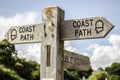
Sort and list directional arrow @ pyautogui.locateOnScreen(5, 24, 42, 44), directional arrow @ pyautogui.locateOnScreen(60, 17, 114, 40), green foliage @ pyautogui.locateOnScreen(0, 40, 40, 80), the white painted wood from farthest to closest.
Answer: green foliage @ pyautogui.locateOnScreen(0, 40, 40, 80)
directional arrow @ pyautogui.locateOnScreen(5, 24, 42, 44)
the white painted wood
directional arrow @ pyautogui.locateOnScreen(60, 17, 114, 40)

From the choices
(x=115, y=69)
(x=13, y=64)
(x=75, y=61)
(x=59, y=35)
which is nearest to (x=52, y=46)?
(x=59, y=35)

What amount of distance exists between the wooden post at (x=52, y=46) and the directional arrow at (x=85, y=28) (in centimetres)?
12

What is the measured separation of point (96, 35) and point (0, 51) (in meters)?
30.6

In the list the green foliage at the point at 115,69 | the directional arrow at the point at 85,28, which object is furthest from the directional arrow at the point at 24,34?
the green foliage at the point at 115,69

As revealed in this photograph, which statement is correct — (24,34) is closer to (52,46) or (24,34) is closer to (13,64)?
(52,46)

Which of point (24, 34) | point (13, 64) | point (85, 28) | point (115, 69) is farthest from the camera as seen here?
point (115, 69)

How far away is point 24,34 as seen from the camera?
5688mm

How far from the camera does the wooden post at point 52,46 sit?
5.14 m

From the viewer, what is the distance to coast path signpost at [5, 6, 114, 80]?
16.7ft

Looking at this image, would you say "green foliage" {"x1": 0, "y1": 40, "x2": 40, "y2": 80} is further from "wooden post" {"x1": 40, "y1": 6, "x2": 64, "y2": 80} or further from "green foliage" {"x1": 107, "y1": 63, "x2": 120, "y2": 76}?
"green foliage" {"x1": 107, "y1": 63, "x2": 120, "y2": 76}

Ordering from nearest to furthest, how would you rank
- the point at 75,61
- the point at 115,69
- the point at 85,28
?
1. the point at 85,28
2. the point at 75,61
3. the point at 115,69

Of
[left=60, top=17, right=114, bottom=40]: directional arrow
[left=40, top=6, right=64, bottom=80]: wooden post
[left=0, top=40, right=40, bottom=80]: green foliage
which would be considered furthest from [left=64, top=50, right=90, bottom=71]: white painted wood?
[left=0, top=40, right=40, bottom=80]: green foliage

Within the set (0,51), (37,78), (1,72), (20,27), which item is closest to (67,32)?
(20,27)

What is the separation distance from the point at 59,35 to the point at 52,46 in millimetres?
205
